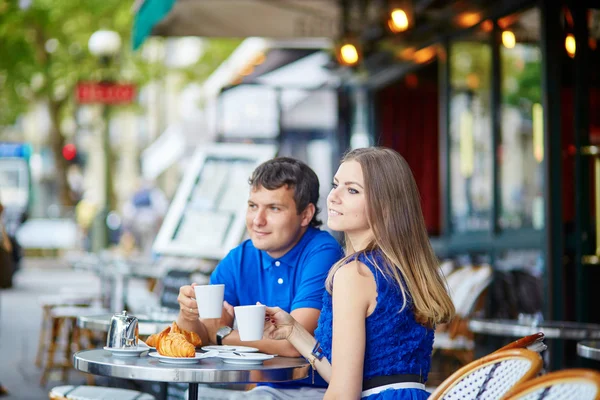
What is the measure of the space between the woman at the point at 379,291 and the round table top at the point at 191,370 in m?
0.14

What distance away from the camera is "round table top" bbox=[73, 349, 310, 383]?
3312 millimetres

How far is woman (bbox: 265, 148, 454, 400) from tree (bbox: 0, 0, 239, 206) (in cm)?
1808

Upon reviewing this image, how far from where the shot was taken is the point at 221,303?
352 centimetres

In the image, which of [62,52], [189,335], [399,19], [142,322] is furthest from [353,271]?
[62,52]

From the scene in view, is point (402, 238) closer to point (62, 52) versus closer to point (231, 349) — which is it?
point (231, 349)

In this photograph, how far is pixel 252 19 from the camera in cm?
1130

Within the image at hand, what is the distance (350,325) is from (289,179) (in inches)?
47.1

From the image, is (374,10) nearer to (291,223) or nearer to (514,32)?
(514,32)

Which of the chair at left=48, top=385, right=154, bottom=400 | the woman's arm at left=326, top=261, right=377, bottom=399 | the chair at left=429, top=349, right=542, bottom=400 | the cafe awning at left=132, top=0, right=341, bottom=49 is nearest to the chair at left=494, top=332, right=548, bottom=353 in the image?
the chair at left=429, top=349, right=542, bottom=400

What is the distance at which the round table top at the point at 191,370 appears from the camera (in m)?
3.31

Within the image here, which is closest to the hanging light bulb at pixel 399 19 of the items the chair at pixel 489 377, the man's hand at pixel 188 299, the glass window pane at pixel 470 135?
the glass window pane at pixel 470 135

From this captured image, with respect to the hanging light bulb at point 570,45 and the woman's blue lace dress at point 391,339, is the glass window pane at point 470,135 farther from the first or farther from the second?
the woman's blue lace dress at point 391,339

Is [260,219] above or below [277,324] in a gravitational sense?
above

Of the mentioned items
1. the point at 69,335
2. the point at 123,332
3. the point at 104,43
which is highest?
the point at 104,43
